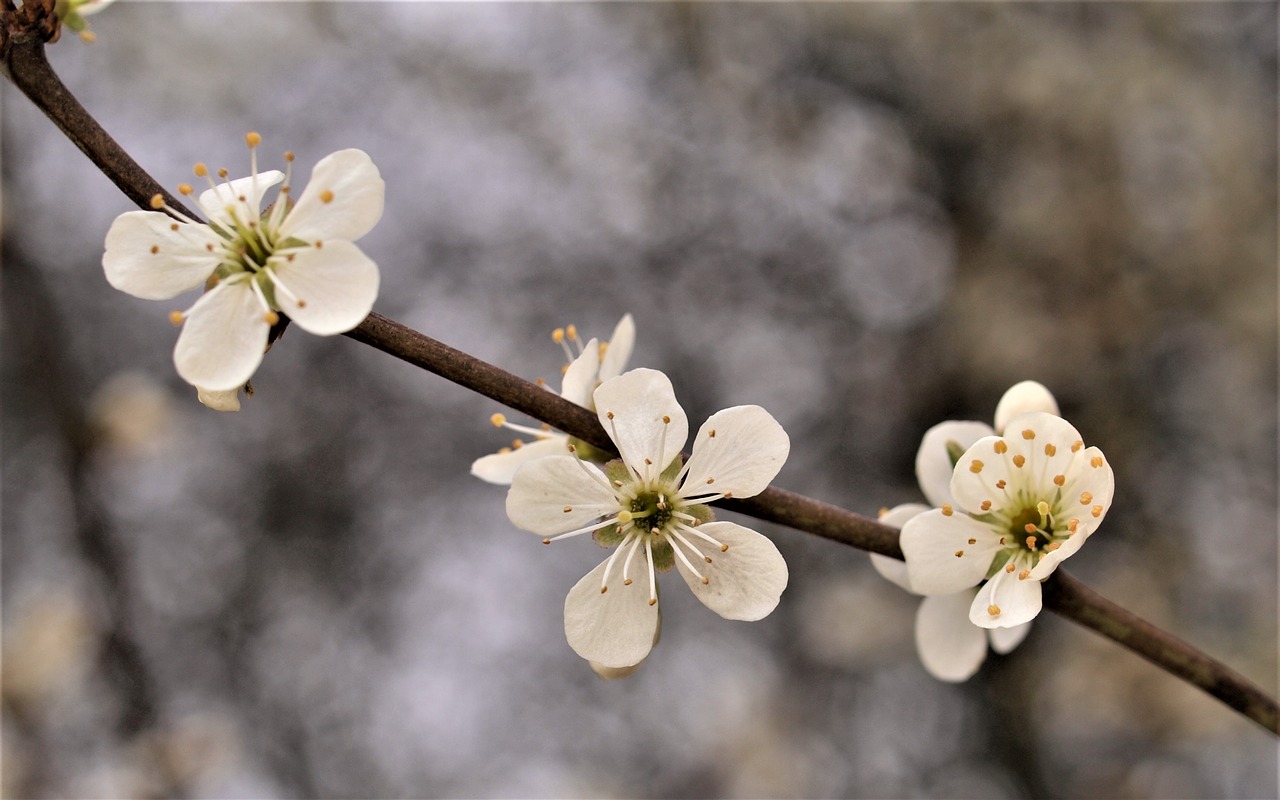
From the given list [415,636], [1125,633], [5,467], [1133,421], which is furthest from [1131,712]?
[5,467]

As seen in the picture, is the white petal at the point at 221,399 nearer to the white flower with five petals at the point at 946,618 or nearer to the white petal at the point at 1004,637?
the white flower with five petals at the point at 946,618

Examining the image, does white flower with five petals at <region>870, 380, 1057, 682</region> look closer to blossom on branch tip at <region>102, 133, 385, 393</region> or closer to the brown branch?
the brown branch

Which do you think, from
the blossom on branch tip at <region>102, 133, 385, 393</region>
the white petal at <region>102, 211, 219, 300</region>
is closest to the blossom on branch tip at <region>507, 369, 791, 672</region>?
the blossom on branch tip at <region>102, 133, 385, 393</region>

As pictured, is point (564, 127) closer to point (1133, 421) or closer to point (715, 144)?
point (715, 144)

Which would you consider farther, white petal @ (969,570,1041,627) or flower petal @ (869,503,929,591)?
flower petal @ (869,503,929,591)

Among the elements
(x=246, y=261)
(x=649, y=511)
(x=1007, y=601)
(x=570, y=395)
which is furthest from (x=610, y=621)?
(x=246, y=261)

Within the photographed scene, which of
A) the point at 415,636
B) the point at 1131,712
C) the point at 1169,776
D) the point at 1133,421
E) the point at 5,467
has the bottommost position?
the point at 1169,776
